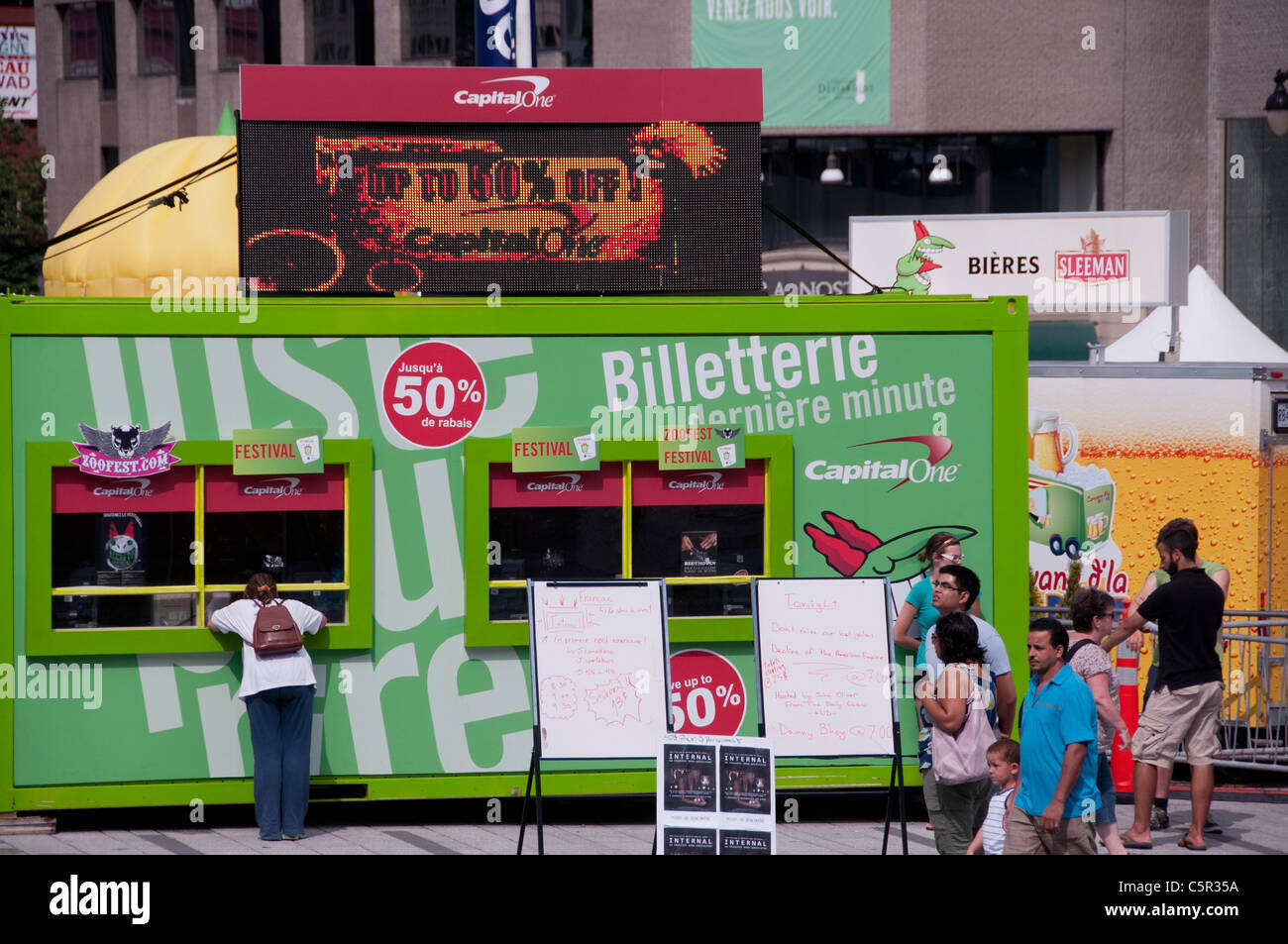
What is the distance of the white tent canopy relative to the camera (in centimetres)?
1576

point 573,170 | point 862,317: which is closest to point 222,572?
point 573,170

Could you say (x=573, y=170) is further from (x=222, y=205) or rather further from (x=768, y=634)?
(x=222, y=205)

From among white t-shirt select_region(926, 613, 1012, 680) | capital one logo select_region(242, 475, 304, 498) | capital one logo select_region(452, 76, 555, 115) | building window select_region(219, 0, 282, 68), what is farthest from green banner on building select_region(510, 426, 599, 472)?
building window select_region(219, 0, 282, 68)

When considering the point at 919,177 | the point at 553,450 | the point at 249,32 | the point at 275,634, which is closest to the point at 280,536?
the point at 275,634

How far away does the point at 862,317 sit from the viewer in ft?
30.5

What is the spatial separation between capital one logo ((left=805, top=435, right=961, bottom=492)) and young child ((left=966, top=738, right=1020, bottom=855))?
2907 mm

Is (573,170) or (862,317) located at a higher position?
(573,170)

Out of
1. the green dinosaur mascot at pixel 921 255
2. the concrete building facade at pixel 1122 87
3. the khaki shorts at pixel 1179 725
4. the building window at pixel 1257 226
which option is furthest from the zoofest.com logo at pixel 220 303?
the building window at pixel 1257 226

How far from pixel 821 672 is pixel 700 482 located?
188 cm

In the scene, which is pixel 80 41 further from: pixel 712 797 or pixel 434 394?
pixel 712 797

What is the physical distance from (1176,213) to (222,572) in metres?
11.2

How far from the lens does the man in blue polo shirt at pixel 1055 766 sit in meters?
6.33

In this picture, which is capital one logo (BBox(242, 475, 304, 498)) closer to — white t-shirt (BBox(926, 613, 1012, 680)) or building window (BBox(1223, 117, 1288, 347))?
white t-shirt (BBox(926, 613, 1012, 680))
